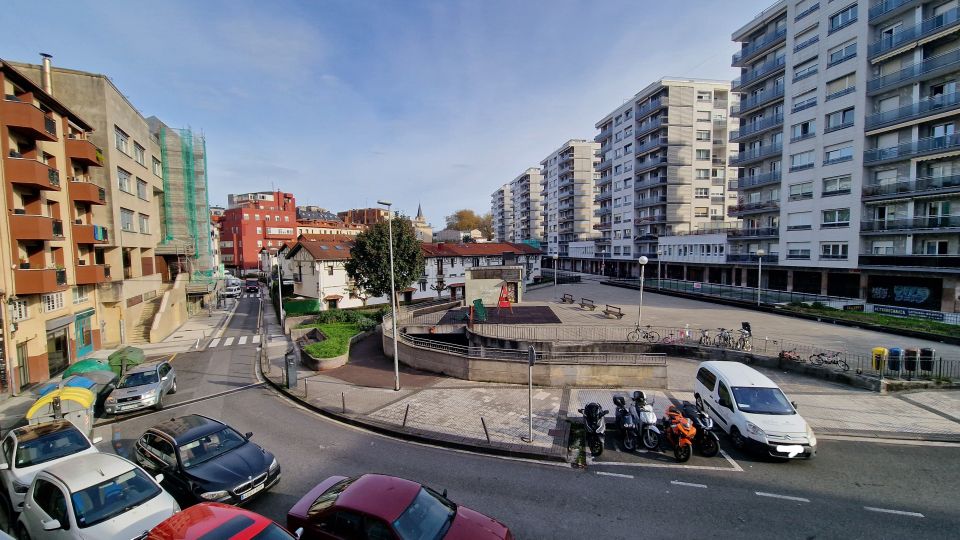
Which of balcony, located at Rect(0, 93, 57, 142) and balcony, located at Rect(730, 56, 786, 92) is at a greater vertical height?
balcony, located at Rect(730, 56, 786, 92)

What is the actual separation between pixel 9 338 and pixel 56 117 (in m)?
13.3

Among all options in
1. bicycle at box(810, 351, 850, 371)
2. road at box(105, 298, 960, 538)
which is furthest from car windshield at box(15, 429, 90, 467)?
bicycle at box(810, 351, 850, 371)

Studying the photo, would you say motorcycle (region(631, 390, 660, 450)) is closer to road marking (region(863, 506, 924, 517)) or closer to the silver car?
road marking (region(863, 506, 924, 517))

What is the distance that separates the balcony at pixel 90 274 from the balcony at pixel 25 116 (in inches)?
294

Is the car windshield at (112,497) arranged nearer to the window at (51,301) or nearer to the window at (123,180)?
the window at (51,301)

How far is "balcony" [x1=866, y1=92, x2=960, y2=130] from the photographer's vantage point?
2936cm

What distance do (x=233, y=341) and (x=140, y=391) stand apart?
15619 millimetres

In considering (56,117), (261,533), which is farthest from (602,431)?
(56,117)

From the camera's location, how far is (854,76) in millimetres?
34969

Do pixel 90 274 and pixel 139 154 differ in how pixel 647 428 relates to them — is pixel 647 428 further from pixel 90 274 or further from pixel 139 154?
pixel 139 154

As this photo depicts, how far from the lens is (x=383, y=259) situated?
3288 cm

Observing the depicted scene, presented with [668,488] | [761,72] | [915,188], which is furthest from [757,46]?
[668,488]

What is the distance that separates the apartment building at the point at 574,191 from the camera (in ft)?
296

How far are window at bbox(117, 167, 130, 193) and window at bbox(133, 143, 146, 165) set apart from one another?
270 centimetres
